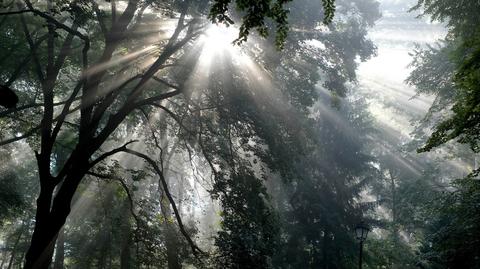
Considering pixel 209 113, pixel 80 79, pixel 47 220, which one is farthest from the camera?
pixel 209 113

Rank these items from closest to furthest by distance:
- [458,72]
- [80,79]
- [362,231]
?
1. [458,72]
2. [80,79]
3. [362,231]

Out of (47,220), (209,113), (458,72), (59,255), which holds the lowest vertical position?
(458,72)

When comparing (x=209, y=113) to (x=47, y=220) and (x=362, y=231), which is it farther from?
(x=362, y=231)

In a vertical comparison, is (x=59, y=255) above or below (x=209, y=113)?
above

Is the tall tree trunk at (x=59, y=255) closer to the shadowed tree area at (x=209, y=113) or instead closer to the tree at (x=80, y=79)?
the shadowed tree area at (x=209, y=113)

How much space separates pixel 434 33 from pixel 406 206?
31.3 m

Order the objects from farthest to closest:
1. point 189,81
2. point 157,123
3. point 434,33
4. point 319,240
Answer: point 434,33
point 319,240
point 157,123
point 189,81

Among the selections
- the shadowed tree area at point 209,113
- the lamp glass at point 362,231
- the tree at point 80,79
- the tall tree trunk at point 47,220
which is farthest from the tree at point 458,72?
the tall tree trunk at point 47,220

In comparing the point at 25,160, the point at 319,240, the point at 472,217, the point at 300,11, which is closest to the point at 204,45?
the point at 300,11

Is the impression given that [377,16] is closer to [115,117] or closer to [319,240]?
[319,240]

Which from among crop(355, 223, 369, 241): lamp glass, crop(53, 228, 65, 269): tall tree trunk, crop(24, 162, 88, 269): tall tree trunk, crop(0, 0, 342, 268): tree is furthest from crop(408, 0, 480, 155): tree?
crop(53, 228, 65, 269): tall tree trunk

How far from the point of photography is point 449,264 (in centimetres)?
1188

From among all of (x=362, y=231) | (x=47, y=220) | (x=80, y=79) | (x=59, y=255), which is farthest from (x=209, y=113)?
(x=59, y=255)

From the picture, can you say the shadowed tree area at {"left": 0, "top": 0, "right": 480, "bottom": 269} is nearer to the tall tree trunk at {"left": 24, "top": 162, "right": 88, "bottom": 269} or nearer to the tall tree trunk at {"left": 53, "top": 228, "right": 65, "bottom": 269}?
the tall tree trunk at {"left": 24, "top": 162, "right": 88, "bottom": 269}
